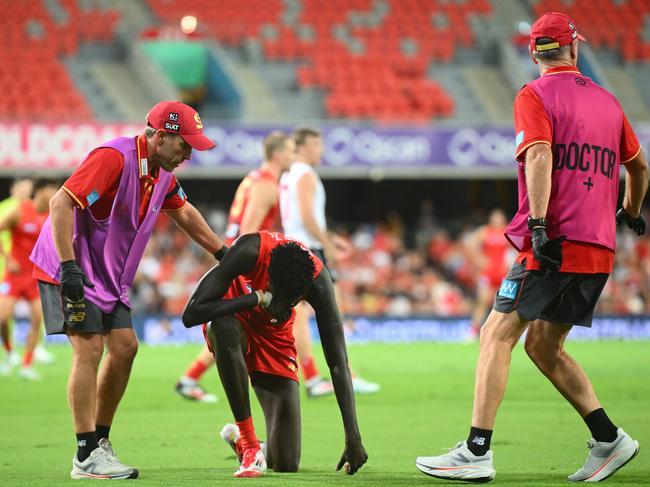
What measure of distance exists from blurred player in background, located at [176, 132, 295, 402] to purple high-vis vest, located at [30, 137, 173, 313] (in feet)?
13.6

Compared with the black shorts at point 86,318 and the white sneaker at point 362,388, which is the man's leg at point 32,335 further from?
the black shorts at point 86,318

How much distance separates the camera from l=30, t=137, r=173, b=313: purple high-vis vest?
6.74 meters

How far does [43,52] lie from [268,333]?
2136 cm

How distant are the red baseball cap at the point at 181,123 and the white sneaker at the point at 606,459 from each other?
2838 millimetres

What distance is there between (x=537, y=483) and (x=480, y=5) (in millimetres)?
26718

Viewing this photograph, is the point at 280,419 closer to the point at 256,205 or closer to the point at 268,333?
the point at 268,333

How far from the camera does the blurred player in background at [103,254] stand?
21.4ft

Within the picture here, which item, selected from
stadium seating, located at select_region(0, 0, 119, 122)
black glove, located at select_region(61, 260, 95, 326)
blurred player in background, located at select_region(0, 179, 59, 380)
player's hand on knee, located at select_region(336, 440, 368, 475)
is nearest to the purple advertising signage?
stadium seating, located at select_region(0, 0, 119, 122)

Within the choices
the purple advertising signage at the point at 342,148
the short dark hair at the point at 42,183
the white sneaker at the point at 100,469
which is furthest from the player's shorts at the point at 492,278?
the white sneaker at the point at 100,469

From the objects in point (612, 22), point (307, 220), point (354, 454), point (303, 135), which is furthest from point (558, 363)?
point (612, 22)

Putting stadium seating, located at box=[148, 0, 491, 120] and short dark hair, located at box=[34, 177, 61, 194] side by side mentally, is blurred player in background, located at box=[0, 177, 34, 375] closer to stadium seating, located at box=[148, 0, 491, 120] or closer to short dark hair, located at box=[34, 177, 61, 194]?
short dark hair, located at box=[34, 177, 61, 194]

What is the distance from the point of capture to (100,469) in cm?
653

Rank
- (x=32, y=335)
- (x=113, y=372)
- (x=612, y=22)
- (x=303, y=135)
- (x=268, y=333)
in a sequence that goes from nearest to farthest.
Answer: (x=113, y=372)
(x=268, y=333)
(x=303, y=135)
(x=32, y=335)
(x=612, y=22)

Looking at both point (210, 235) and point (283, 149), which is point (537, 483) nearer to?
point (210, 235)
